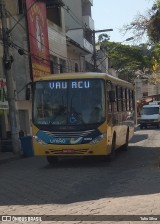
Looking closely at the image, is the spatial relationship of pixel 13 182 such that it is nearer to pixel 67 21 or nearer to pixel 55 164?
pixel 55 164

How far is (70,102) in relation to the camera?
14.9 metres

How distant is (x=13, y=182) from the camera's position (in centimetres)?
1184

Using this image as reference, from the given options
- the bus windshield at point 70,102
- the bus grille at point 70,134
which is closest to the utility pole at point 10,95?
the bus windshield at point 70,102

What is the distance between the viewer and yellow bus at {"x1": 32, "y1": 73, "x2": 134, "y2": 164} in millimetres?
14672

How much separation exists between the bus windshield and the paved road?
151cm

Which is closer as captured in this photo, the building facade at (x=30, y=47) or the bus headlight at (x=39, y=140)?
the bus headlight at (x=39, y=140)

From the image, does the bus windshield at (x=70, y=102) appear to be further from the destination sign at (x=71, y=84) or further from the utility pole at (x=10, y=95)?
the utility pole at (x=10, y=95)

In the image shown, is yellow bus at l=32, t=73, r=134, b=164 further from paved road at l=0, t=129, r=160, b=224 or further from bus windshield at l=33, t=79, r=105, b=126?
paved road at l=0, t=129, r=160, b=224

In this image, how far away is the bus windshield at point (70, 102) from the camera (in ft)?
48.6

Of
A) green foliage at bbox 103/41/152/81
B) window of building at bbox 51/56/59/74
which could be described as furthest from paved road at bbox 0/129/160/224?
green foliage at bbox 103/41/152/81

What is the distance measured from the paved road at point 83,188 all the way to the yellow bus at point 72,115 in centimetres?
67

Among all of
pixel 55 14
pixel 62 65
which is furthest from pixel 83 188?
pixel 55 14

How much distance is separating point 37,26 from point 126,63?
4885 centimetres

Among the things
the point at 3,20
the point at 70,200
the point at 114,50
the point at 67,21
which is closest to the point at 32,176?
the point at 70,200
